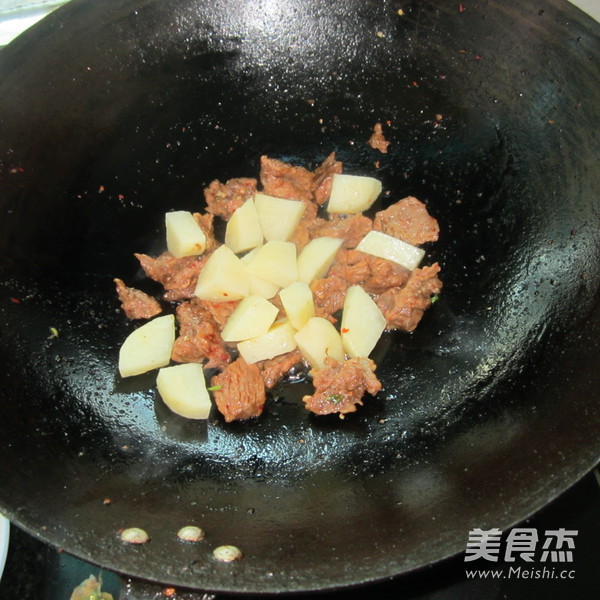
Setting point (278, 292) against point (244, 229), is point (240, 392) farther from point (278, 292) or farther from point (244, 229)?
point (244, 229)

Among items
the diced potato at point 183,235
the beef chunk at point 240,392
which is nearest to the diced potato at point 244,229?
the diced potato at point 183,235

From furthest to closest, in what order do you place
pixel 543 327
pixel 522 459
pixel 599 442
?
pixel 543 327 < pixel 522 459 < pixel 599 442

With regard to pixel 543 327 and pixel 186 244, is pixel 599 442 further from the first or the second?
pixel 186 244

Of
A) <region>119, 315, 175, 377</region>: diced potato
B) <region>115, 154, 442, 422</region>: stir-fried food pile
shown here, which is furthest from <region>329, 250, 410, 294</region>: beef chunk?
<region>119, 315, 175, 377</region>: diced potato

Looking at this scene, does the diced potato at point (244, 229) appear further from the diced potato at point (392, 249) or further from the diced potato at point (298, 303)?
the diced potato at point (392, 249)

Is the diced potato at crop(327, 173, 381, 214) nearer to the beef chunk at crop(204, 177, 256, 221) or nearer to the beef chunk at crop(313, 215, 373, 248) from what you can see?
the beef chunk at crop(313, 215, 373, 248)

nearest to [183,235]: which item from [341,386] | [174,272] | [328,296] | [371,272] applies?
[174,272]

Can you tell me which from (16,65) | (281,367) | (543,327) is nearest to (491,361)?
(543,327)
